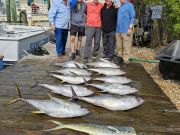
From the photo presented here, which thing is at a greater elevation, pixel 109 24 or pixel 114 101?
pixel 109 24

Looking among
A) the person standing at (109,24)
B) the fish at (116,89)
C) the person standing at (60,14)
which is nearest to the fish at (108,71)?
the fish at (116,89)

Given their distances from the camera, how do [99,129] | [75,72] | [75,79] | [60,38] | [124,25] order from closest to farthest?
[99,129]
[75,79]
[75,72]
[124,25]
[60,38]

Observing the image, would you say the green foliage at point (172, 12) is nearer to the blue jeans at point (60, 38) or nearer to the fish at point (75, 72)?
the blue jeans at point (60, 38)

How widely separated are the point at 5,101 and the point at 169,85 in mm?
4977

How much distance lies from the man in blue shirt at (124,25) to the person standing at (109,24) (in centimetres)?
14

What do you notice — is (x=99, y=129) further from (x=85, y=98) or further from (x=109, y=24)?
(x=109, y=24)

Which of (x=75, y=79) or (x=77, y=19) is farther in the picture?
(x=77, y=19)

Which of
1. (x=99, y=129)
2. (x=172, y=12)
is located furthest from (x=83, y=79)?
(x=172, y=12)

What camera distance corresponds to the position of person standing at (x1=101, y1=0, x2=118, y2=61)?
9250 millimetres

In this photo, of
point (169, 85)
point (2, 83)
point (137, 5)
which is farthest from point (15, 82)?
point (137, 5)

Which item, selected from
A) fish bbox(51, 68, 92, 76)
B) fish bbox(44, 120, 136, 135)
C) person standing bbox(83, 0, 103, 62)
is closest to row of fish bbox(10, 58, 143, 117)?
fish bbox(51, 68, 92, 76)

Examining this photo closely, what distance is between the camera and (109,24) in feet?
30.5

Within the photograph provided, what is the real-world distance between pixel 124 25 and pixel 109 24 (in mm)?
369

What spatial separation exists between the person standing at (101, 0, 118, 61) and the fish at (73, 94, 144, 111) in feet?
12.8
